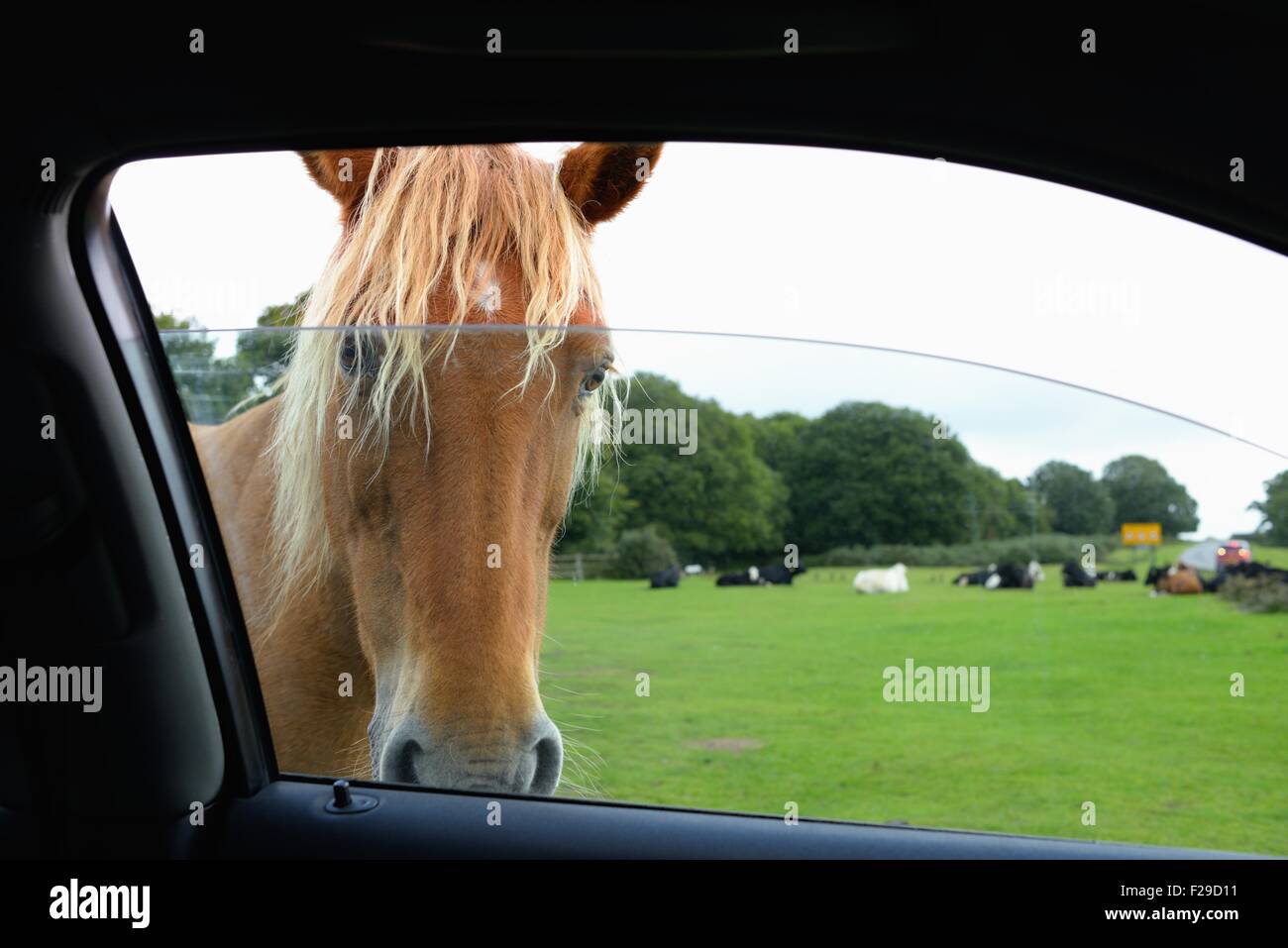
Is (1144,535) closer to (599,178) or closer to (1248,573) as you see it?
(1248,573)

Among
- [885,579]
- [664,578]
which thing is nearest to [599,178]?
[664,578]

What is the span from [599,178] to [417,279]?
43cm

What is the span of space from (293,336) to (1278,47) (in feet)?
5.31

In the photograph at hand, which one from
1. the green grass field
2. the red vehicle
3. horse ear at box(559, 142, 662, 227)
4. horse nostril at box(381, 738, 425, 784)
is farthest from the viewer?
horse ear at box(559, 142, 662, 227)

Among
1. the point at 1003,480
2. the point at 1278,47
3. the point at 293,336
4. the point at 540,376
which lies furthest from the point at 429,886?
the point at 1278,47

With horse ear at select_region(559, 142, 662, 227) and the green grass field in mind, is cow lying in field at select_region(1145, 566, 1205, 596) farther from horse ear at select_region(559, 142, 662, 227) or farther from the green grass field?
horse ear at select_region(559, 142, 662, 227)

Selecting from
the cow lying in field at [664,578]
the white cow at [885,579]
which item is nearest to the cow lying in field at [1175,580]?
the white cow at [885,579]

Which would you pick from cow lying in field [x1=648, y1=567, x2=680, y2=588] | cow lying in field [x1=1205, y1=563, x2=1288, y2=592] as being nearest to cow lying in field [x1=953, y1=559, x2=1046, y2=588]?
cow lying in field [x1=1205, y1=563, x2=1288, y2=592]

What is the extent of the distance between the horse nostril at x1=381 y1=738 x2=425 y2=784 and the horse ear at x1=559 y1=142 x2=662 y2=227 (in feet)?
3.59

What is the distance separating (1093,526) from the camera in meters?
1.96

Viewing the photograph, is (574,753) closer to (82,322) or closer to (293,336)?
(293,336)

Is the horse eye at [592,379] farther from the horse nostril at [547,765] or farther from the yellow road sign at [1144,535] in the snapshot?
the yellow road sign at [1144,535]

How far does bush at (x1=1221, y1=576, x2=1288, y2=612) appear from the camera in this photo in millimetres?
1593

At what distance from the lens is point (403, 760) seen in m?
1.56
